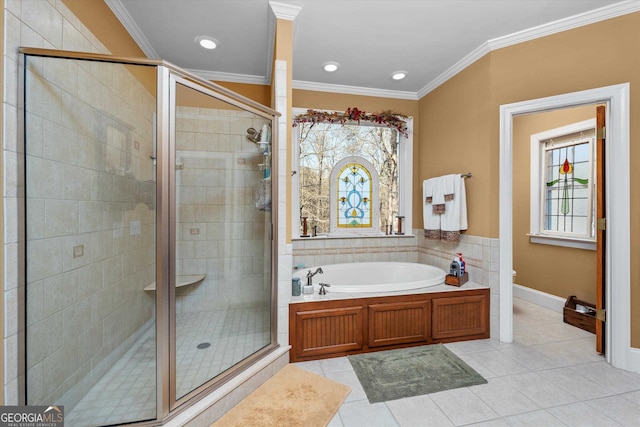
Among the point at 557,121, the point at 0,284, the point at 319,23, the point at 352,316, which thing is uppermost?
the point at 319,23

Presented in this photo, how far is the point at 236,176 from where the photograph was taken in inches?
79.2

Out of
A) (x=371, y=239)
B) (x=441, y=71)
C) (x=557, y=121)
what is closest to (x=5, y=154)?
(x=371, y=239)

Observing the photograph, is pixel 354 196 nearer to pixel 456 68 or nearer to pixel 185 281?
pixel 456 68

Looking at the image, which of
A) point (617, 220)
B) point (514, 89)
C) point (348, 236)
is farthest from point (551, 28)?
point (348, 236)

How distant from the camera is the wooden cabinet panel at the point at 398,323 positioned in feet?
7.30

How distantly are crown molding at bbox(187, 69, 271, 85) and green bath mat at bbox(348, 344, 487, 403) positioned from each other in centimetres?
299

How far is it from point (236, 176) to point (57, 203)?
0.99 m

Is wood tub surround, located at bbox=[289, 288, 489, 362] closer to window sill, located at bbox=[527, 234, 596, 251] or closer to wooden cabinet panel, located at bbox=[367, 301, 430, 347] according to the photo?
wooden cabinet panel, located at bbox=[367, 301, 430, 347]

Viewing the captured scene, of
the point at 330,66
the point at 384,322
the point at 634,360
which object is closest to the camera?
the point at 634,360

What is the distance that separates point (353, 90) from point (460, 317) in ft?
8.95

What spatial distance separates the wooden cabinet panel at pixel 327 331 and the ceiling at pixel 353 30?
7.61 ft

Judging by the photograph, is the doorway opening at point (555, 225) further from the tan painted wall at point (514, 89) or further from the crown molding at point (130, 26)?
the crown molding at point (130, 26)

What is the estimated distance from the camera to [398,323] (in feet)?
7.45

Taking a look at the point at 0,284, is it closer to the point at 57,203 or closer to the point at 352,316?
the point at 57,203
